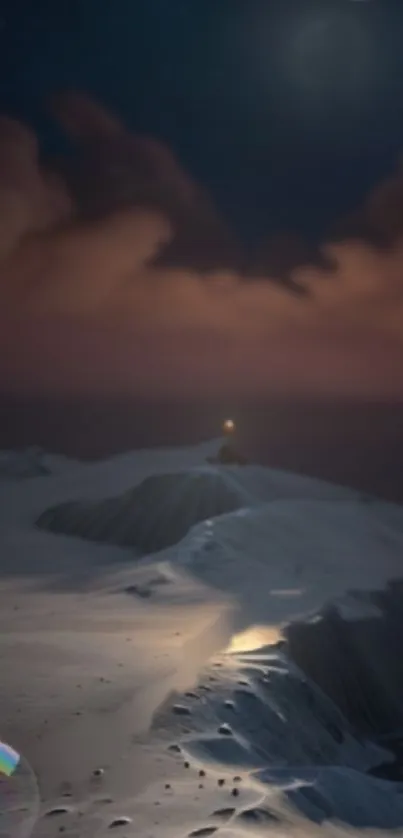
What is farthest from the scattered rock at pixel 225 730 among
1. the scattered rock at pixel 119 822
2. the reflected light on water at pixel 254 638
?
the reflected light on water at pixel 254 638

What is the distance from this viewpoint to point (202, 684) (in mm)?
16719

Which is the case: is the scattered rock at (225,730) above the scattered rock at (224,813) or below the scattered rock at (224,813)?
below

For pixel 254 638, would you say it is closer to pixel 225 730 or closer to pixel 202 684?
pixel 202 684

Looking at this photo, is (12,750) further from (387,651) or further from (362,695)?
(387,651)

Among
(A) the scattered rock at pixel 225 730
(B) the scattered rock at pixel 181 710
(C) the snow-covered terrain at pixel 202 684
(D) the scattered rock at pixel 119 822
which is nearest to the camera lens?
(D) the scattered rock at pixel 119 822

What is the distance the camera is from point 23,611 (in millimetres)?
23703

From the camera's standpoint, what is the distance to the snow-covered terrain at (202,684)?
37.0 ft

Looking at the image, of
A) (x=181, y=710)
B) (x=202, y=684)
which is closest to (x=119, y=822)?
(x=181, y=710)

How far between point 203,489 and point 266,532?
19.1 meters

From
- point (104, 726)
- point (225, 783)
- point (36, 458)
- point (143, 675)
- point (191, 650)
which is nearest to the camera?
point (225, 783)

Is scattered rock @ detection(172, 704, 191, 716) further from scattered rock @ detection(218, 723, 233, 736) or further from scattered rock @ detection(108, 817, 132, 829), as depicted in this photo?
scattered rock @ detection(108, 817, 132, 829)

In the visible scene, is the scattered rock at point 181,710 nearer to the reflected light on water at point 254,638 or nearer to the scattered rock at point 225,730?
the scattered rock at point 225,730

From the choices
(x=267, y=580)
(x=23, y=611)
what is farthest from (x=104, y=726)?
(x=267, y=580)

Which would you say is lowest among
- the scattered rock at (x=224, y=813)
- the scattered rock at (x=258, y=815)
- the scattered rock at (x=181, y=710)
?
the scattered rock at (x=258, y=815)
